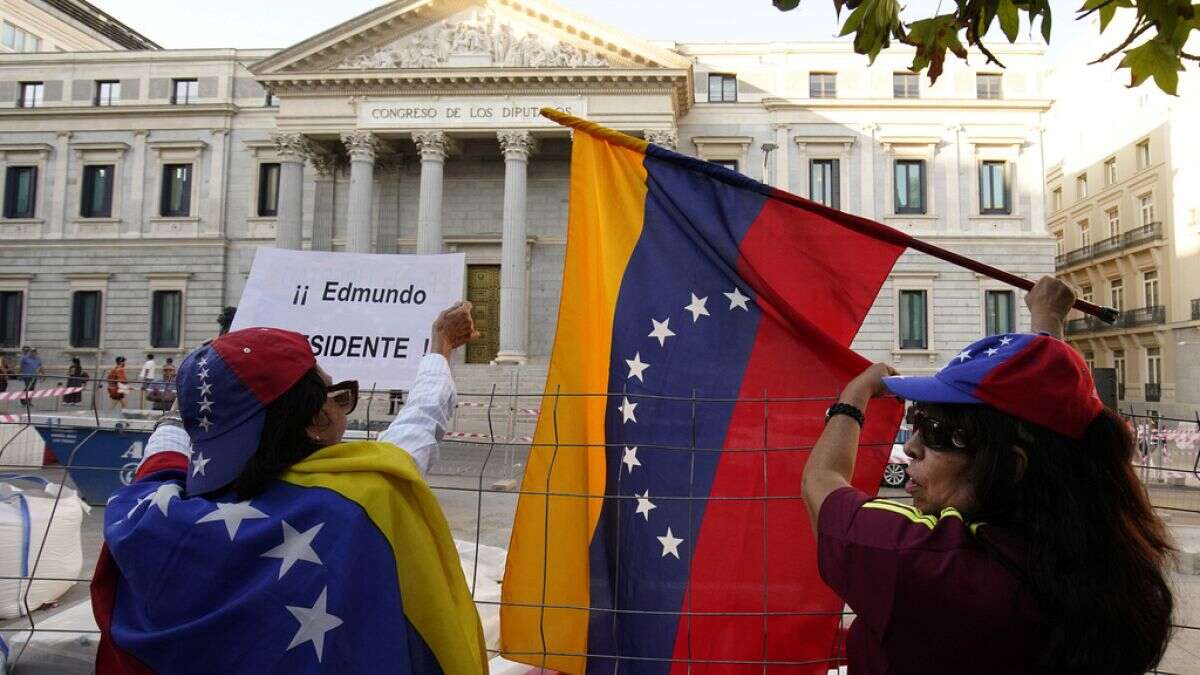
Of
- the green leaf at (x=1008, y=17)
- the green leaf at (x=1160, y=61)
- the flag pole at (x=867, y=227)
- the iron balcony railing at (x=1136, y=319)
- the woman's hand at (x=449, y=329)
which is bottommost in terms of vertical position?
the woman's hand at (x=449, y=329)

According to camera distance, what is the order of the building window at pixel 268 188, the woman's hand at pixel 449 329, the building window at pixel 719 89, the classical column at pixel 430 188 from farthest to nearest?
1. the building window at pixel 268 188
2. the building window at pixel 719 89
3. the classical column at pixel 430 188
4. the woman's hand at pixel 449 329

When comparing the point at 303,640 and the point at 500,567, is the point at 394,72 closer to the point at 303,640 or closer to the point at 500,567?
the point at 500,567

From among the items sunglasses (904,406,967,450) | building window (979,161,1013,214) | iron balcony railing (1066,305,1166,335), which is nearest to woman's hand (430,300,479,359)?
sunglasses (904,406,967,450)

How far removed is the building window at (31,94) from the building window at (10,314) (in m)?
7.58

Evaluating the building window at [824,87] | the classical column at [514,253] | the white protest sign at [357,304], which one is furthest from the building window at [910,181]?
the white protest sign at [357,304]

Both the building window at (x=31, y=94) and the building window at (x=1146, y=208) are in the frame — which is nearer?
the building window at (x=31, y=94)

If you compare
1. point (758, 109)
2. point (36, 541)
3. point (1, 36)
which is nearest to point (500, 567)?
point (36, 541)

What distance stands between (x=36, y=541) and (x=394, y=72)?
959 inches

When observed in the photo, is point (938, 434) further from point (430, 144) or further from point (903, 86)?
point (903, 86)

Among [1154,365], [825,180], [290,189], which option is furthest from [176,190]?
[1154,365]

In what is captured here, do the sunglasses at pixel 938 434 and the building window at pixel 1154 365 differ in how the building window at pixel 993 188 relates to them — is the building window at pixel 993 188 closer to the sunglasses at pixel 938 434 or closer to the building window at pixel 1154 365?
the building window at pixel 1154 365

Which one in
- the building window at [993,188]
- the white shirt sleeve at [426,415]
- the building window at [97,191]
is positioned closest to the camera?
the white shirt sleeve at [426,415]

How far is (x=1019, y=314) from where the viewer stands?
2939 cm

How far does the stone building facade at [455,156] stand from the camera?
27.8 meters
